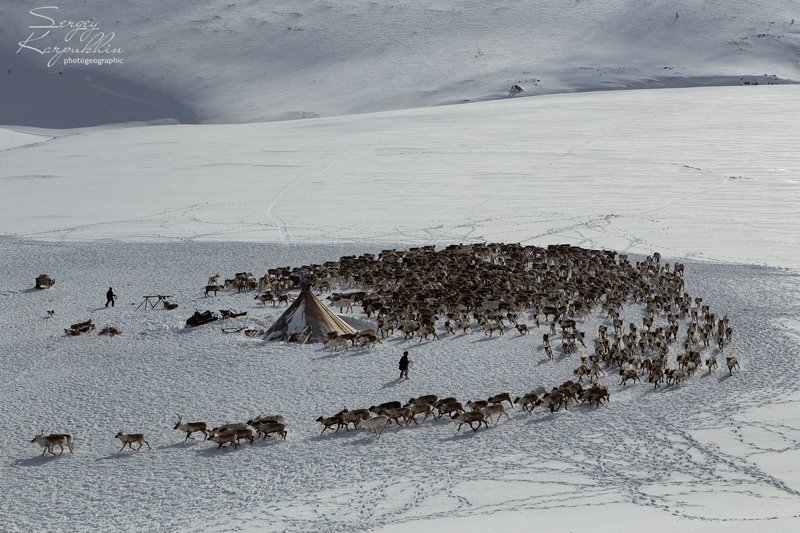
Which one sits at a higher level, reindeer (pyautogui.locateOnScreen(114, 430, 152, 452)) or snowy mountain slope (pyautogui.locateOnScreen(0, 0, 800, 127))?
snowy mountain slope (pyautogui.locateOnScreen(0, 0, 800, 127))

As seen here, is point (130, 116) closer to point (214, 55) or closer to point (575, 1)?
point (214, 55)

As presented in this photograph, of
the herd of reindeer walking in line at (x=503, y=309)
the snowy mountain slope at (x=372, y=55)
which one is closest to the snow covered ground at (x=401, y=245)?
the herd of reindeer walking in line at (x=503, y=309)

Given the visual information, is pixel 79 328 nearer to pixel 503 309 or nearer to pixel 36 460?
pixel 36 460

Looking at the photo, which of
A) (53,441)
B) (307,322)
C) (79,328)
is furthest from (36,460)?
(307,322)

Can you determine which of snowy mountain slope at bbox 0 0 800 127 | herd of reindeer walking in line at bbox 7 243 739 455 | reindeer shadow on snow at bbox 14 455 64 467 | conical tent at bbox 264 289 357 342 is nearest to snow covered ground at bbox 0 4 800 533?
reindeer shadow on snow at bbox 14 455 64 467

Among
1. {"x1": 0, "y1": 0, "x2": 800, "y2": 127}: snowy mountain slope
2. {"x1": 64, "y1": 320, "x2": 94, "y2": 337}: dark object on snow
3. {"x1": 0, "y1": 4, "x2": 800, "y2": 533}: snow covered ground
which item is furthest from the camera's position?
{"x1": 0, "y1": 0, "x2": 800, "y2": 127}: snowy mountain slope

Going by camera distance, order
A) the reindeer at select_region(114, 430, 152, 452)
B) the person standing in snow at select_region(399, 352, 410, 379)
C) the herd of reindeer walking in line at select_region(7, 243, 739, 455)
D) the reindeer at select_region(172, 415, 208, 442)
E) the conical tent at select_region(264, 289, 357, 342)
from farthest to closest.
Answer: the conical tent at select_region(264, 289, 357, 342)
the person standing in snow at select_region(399, 352, 410, 379)
the herd of reindeer walking in line at select_region(7, 243, 739, 455)
the reindeer at select_region(172, 415, 208, 442)
the reindeer at select_region(114, 430, 152, 452)

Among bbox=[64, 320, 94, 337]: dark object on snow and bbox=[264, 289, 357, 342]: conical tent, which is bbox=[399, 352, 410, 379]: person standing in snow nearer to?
bbox=[264, 289, 357, 342]: conical tent

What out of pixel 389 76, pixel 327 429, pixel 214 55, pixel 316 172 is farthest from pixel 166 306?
pixel 214 55
